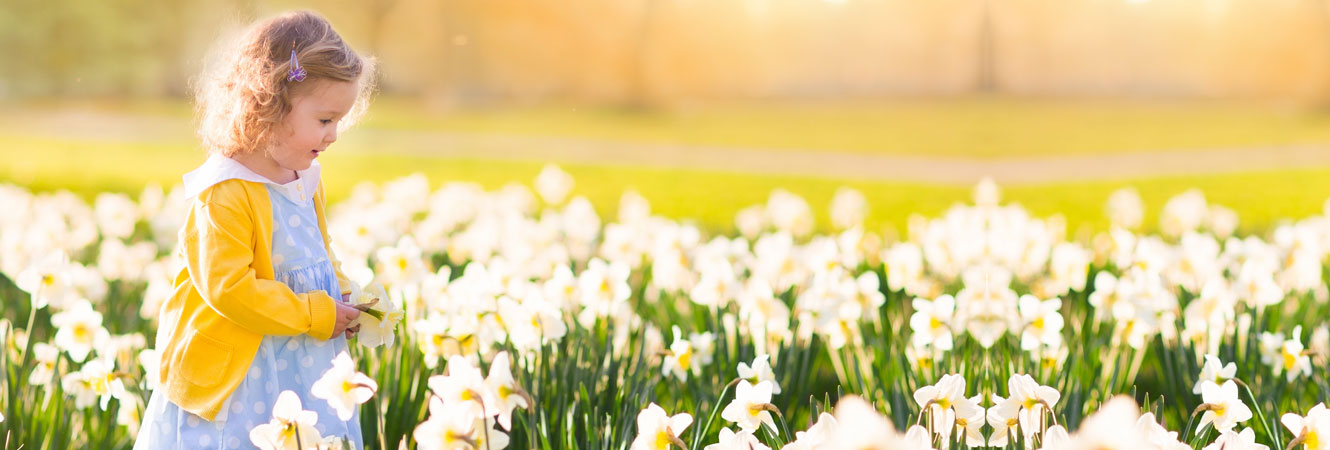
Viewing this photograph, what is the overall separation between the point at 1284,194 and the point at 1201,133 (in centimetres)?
1376

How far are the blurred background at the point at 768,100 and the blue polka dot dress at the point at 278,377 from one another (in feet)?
14.9

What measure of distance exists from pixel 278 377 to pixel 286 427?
26 cm

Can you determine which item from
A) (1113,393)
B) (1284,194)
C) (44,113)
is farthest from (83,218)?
(44,113)

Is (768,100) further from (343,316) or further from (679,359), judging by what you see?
(343,316)

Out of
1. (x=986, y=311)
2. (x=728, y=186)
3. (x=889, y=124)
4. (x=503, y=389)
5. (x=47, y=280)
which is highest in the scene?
(x=889, y=124)

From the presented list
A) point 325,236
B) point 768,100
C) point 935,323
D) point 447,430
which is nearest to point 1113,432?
point 447,430

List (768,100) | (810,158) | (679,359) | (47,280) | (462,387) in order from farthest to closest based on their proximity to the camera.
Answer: (768,100), (810,158), (47,280), (679,359), (462,387)

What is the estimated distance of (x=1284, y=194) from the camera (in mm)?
10828

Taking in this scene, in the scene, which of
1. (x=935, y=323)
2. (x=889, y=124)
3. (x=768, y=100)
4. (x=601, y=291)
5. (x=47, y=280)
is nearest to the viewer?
(x=935, y=323)

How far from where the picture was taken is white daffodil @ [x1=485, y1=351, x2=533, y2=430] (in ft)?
6.14

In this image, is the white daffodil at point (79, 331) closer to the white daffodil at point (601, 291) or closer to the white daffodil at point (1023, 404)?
the white daffodil at point (601, 291)

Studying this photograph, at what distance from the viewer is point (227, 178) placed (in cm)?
199

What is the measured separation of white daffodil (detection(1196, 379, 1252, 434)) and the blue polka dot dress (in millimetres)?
1661

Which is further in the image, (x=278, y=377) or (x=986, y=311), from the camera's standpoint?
(x=986, y=311)
